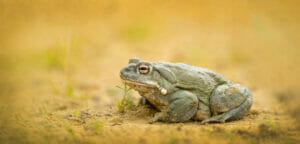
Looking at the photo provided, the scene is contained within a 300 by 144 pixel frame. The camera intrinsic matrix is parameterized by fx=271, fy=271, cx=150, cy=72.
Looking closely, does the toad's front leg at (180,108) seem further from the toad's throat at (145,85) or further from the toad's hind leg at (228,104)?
the toad's hind leg at (228,104)

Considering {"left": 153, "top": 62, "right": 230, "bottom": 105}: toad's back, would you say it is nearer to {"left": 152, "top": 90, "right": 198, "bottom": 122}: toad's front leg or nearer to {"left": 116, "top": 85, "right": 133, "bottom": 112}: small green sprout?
{"left": 152, "top": 90, "right": 198, "bottom": 122}: toad's front leg

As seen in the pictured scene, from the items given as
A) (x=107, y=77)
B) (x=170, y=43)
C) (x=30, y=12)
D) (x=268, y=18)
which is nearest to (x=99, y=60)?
(x=107, y=77)

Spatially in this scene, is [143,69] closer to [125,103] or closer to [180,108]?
[180,108]

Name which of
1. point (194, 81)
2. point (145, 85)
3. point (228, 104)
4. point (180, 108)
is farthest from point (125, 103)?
point (228, 104)

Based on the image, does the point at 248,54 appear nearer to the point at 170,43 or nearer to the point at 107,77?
the point at 170,43

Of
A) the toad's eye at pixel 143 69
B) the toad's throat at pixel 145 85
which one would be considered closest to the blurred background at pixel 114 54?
the toad's throat at pixel 145 85

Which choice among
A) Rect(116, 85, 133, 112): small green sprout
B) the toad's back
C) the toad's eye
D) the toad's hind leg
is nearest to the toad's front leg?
the toad's back
